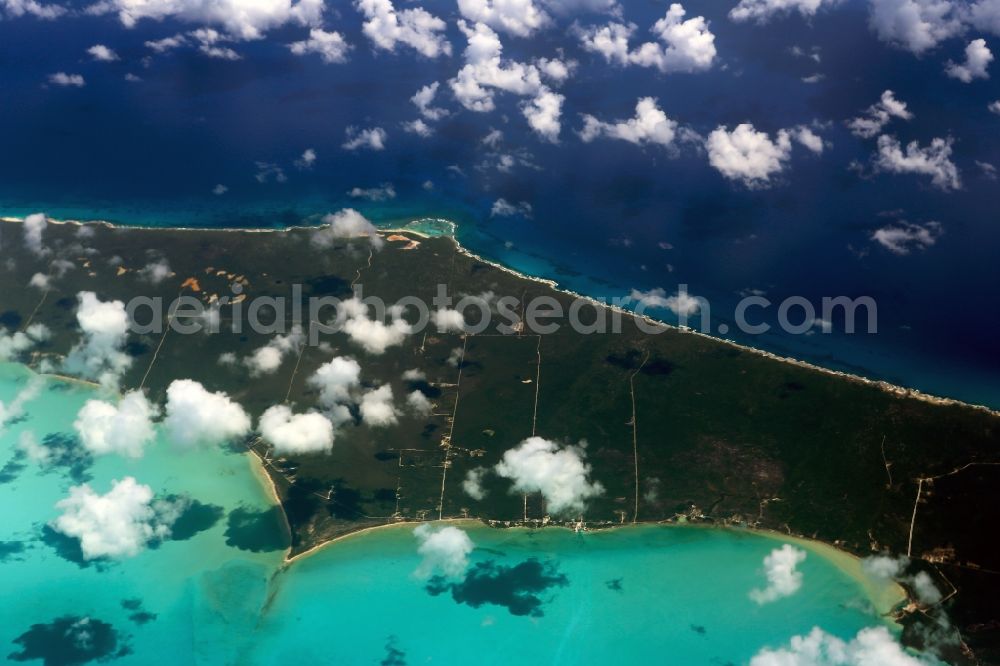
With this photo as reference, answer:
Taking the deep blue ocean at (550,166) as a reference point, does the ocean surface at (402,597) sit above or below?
below

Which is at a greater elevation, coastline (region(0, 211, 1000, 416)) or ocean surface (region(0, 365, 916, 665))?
coastline (region(0, 211, 1000, 416))

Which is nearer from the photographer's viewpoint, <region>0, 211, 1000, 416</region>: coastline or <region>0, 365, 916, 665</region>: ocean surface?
<region>0, 365, 916, 665</region>: ocean surface

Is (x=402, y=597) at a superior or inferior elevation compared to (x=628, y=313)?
inferior

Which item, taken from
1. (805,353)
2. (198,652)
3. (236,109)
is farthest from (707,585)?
(236,109)

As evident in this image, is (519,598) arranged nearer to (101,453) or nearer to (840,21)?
(101,453)

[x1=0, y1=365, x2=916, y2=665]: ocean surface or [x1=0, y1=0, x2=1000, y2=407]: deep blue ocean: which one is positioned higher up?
[x1=0, y1=0, x2=1000, y2=407]: deep blue ocean

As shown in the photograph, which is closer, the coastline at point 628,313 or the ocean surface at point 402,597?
the ocean surface at point 402,597

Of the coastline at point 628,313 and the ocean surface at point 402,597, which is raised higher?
the coastline at point 628,313

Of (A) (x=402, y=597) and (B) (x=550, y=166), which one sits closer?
(A) (x=402, y=597)
